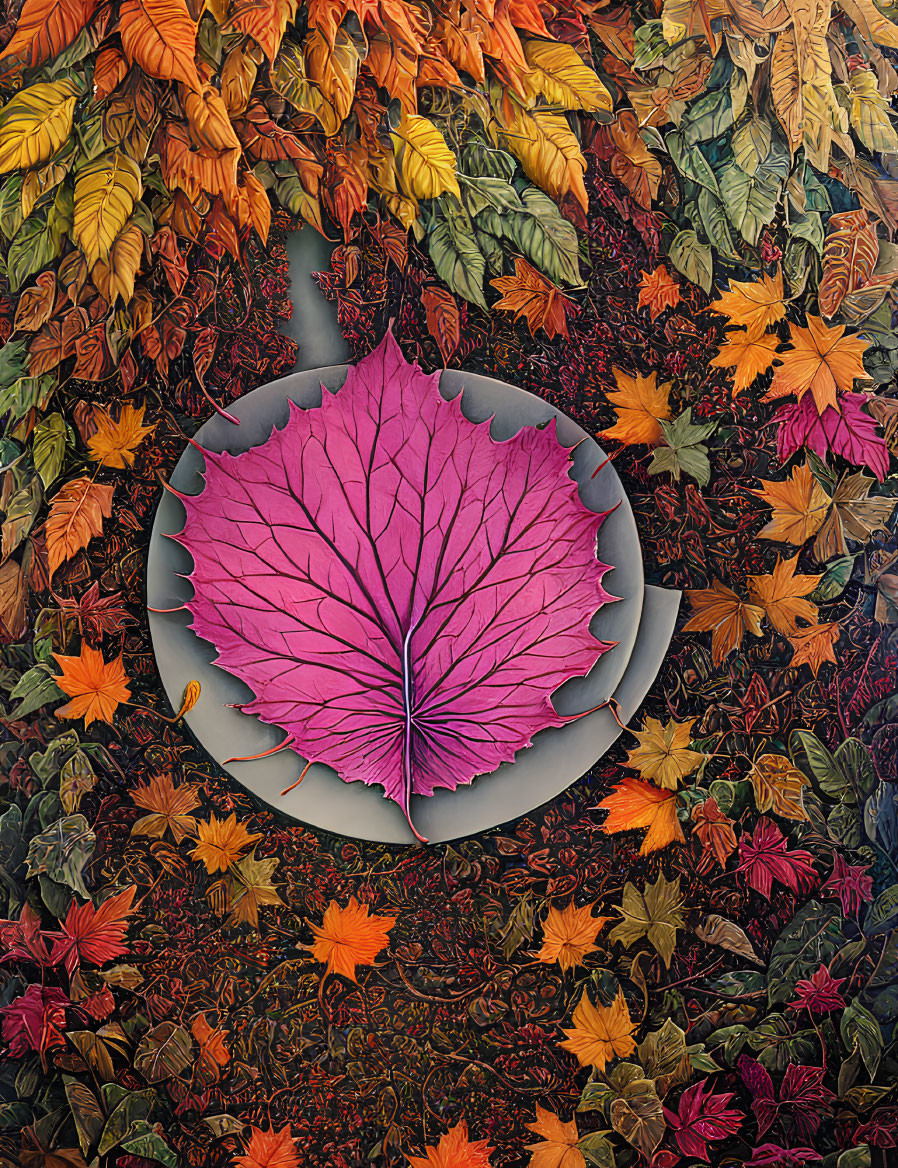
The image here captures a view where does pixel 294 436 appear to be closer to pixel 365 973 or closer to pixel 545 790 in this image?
pixel 545 790

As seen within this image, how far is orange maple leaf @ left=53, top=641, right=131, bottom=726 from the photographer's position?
112cm

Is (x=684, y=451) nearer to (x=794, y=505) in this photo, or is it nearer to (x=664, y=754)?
(x=794, y=505)

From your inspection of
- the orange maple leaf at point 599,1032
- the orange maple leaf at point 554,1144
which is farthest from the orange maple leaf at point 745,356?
the orange maple leaf at point 554,1144

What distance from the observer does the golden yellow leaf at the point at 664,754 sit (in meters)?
1.16

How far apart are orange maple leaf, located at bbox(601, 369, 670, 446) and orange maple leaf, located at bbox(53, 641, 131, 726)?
2.48 feet

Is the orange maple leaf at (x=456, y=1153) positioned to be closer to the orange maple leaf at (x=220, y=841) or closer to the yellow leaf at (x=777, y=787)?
the orange maple leaf at (x=220, y=841)

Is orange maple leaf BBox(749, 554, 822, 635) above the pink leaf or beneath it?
beneath

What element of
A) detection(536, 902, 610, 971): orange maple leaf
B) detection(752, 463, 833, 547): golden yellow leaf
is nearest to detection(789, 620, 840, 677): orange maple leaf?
detection(752, 463, 833, 547): golden yellow leaf

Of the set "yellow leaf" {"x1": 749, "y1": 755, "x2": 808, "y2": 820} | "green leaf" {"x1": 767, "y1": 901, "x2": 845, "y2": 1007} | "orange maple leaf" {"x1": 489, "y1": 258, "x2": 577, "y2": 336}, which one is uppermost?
"orange maple leaf" {"x1": 489, "y1": 258, "x2": 577, "y2": 336}

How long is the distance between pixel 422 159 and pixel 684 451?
1.75 feet

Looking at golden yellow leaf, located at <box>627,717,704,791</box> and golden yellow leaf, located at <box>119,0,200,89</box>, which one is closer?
golden yellow leaf, located at <box>119,0,200,89</box>

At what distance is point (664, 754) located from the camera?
1160 mm

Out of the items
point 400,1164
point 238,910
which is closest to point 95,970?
point 238,910

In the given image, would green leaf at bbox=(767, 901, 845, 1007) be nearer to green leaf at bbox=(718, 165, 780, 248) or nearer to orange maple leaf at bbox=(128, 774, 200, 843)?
orange maple leaf at bbox=(128, 774, 200, 843)
